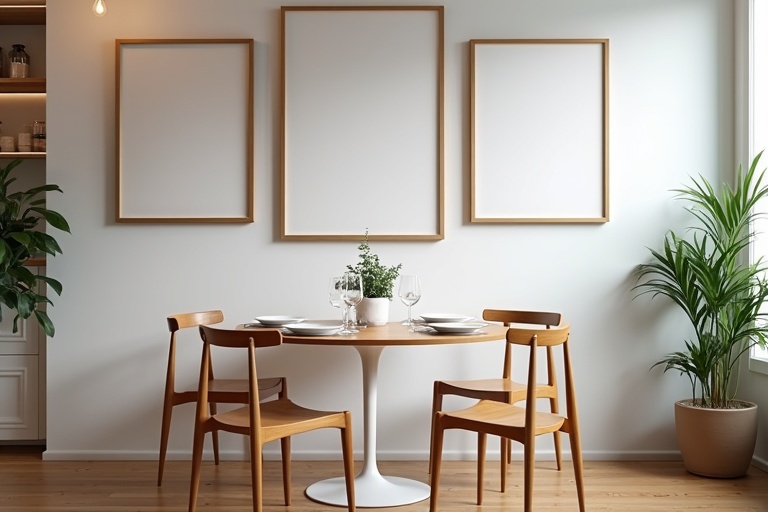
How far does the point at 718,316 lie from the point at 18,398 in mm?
3720

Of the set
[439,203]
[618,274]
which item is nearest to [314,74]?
[439,203]

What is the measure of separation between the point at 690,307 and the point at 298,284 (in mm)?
2012

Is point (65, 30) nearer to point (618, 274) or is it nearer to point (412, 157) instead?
point (412, 157)

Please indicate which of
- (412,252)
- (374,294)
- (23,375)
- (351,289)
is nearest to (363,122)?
(412,252)

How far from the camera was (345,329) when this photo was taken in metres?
3.01

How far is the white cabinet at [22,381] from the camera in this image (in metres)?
3.98

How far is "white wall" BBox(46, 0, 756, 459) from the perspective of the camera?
12.9ft

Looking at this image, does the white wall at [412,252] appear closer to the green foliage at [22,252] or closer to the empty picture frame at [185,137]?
the empty picture frame at [185,137]

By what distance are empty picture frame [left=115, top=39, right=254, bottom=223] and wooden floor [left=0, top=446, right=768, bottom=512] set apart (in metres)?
1.34

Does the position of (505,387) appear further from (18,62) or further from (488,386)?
(18,62)

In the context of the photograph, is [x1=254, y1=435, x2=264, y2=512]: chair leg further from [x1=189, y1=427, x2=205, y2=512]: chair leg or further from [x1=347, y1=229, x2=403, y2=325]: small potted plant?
[x1=347, y1=229, x2=403, y2=325]: small potted plant

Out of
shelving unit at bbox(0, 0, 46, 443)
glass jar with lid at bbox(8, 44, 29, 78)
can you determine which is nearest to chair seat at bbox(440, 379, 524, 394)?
shelving unit at bbox(0, 0, 46, 443)

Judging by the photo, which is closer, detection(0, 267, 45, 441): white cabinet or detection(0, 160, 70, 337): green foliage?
detection(0, 160, 70, 337): green foliage

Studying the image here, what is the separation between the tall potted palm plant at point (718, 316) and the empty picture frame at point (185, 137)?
2.25 m
